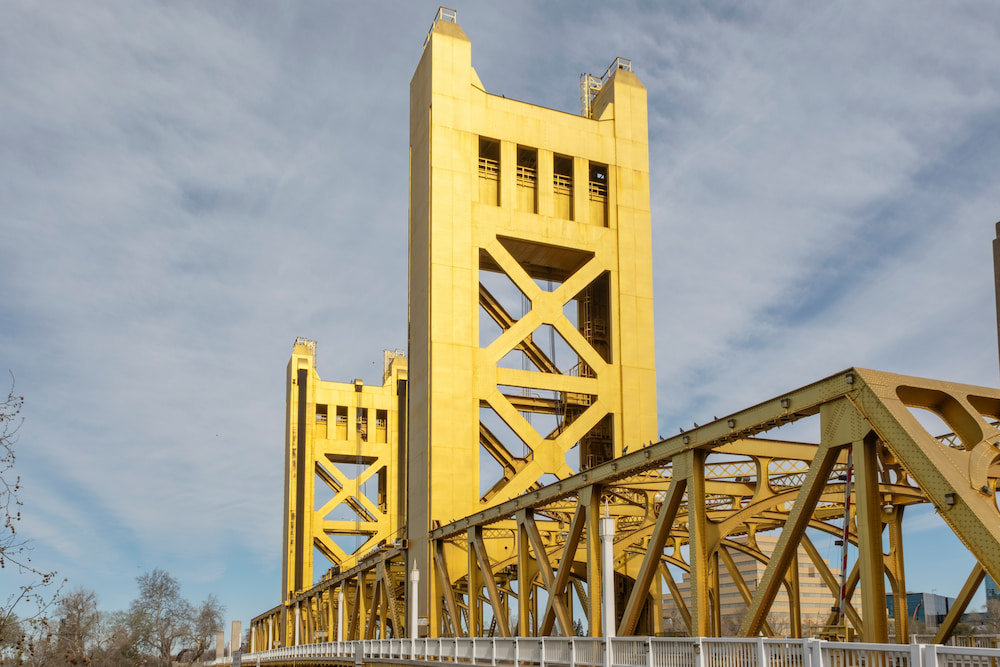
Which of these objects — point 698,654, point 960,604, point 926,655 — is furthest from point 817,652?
point 960,604

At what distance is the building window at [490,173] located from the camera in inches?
1528

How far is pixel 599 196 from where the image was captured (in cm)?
4084

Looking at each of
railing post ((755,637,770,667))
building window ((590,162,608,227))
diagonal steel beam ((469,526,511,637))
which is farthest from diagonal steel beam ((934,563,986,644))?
building window ((590,162,608,227))

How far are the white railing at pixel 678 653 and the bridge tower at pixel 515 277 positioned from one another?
6870 mm

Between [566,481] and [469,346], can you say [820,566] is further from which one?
[469,346]

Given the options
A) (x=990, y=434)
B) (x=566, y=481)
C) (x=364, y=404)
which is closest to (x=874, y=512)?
(x=990, y=434)

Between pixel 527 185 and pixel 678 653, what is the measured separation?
25331 millimetres

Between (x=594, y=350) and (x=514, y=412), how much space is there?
4.15 meters

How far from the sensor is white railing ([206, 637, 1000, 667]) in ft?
37.3

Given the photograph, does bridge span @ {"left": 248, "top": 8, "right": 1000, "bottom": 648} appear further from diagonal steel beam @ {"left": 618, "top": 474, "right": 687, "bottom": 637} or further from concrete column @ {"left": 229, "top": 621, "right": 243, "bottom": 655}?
concrete column @ {"left": 229, "top": 621, "right": 243, "bottom": 655}

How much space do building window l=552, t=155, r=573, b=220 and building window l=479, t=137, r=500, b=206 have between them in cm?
213

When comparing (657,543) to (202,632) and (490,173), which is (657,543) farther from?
(202,632)

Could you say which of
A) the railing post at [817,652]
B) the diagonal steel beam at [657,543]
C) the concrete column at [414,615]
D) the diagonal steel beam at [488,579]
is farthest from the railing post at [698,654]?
the concrete column at [414,615]

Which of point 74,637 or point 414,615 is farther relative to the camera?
point 414,615
